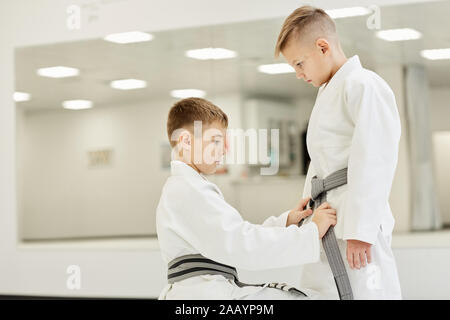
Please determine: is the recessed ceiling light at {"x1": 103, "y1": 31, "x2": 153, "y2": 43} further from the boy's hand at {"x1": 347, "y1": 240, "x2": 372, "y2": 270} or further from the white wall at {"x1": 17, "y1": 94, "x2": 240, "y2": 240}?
the boy's hand at {"x1": 347, "y1": 240, "x2": 372, "y2": 270}

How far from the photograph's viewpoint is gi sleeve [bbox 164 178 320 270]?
5.55 feet

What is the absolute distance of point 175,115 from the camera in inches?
74.9

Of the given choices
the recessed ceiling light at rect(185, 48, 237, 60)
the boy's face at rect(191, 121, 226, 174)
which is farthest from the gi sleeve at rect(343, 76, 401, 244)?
the recessed ceiling light at rect(185, 48, 237, 60)

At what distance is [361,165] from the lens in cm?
171

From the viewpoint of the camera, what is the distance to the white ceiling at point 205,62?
3.89 metres

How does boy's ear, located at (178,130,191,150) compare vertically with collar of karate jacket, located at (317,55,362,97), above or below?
below

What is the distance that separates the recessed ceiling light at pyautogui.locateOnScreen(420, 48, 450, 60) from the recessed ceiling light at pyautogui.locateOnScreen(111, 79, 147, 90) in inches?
84.3

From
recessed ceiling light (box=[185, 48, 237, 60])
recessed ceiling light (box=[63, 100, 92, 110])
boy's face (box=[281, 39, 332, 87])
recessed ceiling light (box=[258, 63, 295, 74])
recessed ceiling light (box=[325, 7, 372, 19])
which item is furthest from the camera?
recessed ceiling light (box=[63, 100, 92, 110])

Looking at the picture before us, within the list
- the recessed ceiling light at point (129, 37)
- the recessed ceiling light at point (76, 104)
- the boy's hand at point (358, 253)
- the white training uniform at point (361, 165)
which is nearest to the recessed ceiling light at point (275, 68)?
the recessed ceiling light at point (129, 37)

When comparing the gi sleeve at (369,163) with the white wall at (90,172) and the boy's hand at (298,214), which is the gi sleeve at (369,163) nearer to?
the boy's hand at (298,214)

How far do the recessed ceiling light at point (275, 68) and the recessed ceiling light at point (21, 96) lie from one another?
193 centimetres
